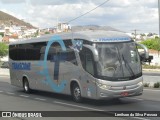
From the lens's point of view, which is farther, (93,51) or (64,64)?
(64,64)

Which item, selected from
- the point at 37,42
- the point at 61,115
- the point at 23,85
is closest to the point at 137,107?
the point at 61,115

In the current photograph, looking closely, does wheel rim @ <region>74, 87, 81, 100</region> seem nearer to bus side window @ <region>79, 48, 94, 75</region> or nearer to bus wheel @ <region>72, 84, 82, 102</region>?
bus wheel @ <region>72, 84, 82, 102</region>

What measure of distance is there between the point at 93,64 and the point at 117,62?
857 millimetres

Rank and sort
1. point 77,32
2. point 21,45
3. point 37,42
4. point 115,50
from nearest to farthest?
1. point 115,50
2. point 77,32
3. point 37,42
4. point 21,45

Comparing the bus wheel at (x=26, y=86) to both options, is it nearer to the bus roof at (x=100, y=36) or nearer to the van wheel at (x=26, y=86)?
the van wheel at (x=26, y=86)

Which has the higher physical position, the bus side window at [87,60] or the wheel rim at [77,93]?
the bus side window at [87,60]

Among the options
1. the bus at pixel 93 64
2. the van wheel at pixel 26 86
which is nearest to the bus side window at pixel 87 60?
the bus at pixel 93 64

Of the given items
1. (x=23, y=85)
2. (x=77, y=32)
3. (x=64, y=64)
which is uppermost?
(x=77, y=32)

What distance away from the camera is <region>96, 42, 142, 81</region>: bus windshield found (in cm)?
1542

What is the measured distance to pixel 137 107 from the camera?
14820mm

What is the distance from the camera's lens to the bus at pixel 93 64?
15422 millimetres

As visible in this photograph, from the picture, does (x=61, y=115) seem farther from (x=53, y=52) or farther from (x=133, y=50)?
(x=53, y=52)

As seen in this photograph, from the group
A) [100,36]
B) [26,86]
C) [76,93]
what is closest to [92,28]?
[100,36]

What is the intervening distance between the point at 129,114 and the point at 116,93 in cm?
243
